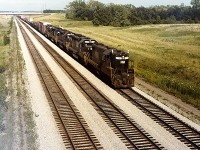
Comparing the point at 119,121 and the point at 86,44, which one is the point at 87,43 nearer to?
the point at 86,44

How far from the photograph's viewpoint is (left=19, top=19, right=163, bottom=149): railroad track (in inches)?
622

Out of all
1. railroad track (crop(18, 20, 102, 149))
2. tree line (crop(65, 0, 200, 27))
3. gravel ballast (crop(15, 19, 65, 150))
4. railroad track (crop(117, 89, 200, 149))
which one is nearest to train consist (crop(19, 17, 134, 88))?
railroad track (crop(117, 89, 200, 149))

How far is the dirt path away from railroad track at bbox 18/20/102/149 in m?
7.05

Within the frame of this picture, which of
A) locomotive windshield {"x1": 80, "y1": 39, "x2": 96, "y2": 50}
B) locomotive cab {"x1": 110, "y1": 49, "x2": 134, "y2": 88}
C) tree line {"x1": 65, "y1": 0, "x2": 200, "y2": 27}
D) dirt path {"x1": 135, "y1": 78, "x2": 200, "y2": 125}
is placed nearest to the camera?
dirt path {"x1": 135, "y1": 78, "x2": 200, "y2": 125}

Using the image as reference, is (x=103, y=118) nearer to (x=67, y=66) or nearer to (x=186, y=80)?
(x=186, y=80)

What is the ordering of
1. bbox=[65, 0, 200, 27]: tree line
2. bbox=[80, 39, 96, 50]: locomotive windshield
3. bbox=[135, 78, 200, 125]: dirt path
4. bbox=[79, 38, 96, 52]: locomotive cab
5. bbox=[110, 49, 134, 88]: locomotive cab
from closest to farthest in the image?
1. bbox=[135, 78, 200, 125]: dirt path
2. bbox=[110, 49, 134, 88]: locomotive cab
3. bbox=[79, 38, 96, 52]: locomotive cab
4. bbox=[80, 39, 96, 50]: locomotive windshield
5. bbox=[65, 0, 200, 27]: tree line

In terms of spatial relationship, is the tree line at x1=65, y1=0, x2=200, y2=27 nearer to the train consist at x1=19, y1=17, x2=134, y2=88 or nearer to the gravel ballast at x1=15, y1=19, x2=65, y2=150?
the train consist at x1=19, y1=17, x2=134, y2=88

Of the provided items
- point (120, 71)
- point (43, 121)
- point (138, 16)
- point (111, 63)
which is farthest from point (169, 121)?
point (138, 16)

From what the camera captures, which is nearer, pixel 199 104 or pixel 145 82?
pixel 199 104

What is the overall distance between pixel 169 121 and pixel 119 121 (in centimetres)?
312

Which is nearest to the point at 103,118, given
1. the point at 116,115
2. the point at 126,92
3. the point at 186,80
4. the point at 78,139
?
the point at 116,115

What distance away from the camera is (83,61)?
1481 inches

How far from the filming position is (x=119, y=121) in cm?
1897

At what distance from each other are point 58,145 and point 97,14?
332 ft
